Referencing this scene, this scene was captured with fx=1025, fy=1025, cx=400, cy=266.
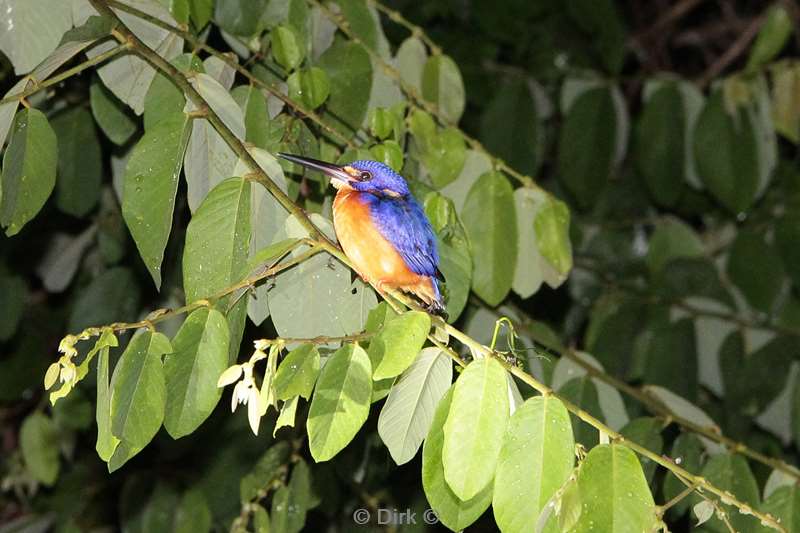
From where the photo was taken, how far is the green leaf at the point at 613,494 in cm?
159

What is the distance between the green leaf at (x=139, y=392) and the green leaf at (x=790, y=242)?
289 cm

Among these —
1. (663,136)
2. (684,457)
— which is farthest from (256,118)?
(663,136)

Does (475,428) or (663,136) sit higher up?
(475,428)

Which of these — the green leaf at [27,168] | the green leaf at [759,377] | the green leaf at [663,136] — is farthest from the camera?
the green leaf at [663,136]

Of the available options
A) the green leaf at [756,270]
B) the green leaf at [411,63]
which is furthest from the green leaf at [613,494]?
the green leaf at [756,270]

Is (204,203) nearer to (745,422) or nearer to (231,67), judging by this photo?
(231,67)

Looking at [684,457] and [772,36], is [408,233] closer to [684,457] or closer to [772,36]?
[684,457]

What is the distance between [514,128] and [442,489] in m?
2.59

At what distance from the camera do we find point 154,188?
190cm

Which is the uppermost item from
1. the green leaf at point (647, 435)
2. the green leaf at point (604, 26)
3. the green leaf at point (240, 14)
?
the green leaf at point (240, 14)

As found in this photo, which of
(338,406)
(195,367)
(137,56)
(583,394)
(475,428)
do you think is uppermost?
(137,56)

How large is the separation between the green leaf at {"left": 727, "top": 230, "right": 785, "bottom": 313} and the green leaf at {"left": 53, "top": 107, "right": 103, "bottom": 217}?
7.83 ft

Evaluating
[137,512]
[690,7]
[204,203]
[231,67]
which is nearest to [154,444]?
[137,512]

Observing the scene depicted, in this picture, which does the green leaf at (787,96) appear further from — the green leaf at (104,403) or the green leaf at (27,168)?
the green leaf at (104,403)
